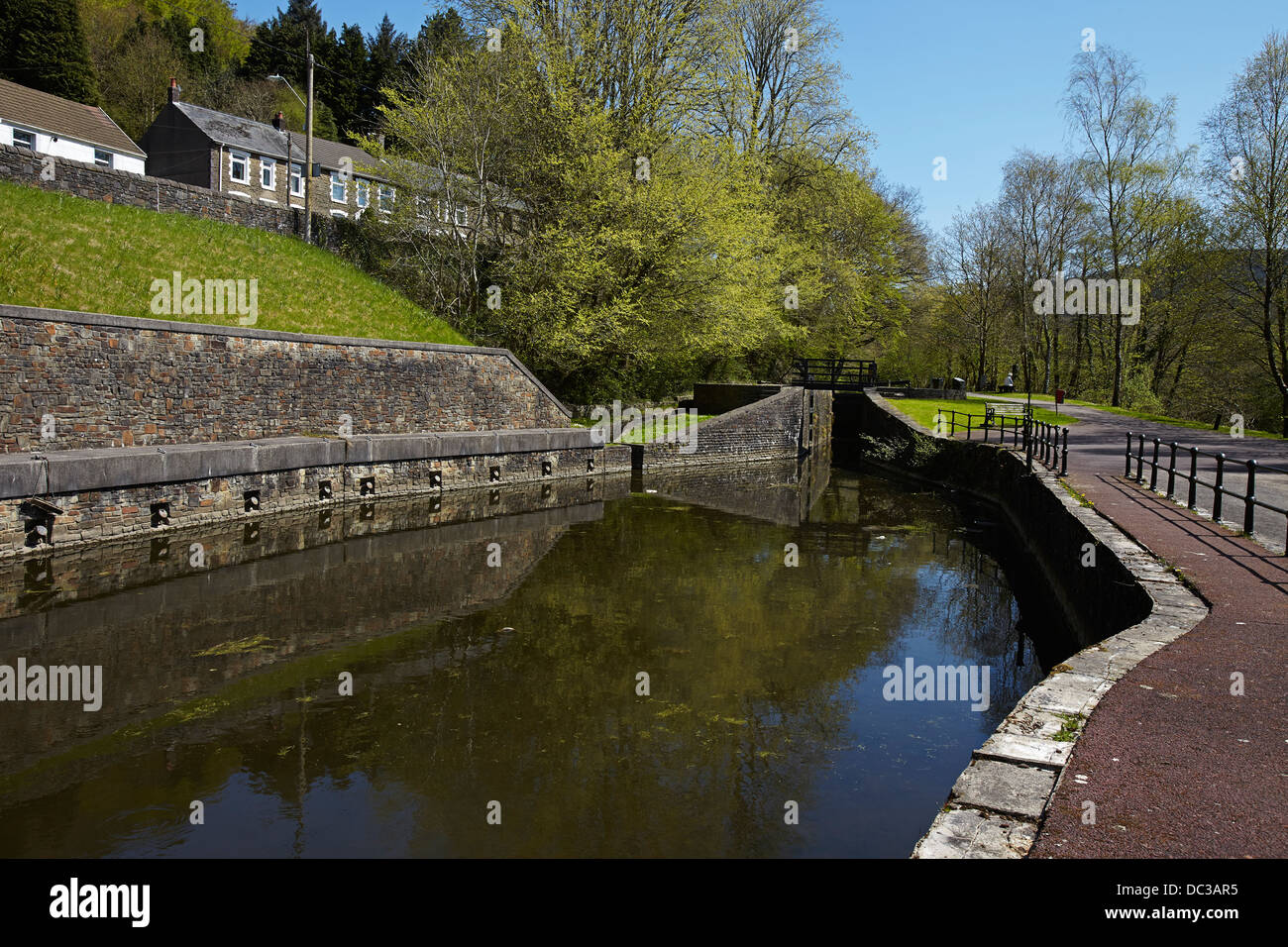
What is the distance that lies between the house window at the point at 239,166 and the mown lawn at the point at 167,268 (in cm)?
2046

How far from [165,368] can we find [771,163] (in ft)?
90.1

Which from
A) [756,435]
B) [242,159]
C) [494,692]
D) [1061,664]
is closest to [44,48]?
[242,159]

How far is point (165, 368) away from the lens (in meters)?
14.8

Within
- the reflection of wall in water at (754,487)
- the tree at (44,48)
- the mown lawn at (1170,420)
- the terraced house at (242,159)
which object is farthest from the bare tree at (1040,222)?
the tree at (44,48)

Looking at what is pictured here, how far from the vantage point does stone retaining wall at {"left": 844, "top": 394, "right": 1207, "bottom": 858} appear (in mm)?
4309

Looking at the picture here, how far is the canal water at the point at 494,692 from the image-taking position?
18.7 feet

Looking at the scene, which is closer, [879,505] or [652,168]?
[879,505]

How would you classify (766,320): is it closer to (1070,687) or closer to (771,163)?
(771,163)

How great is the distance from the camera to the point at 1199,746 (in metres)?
5.03

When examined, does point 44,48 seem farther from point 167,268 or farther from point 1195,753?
point 1195,753

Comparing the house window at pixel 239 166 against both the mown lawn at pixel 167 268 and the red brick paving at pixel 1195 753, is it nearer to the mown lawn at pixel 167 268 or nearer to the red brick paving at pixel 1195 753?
the mown lawn at pixel 167 268

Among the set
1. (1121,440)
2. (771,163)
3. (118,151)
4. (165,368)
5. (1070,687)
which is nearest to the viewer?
(1070,687)
